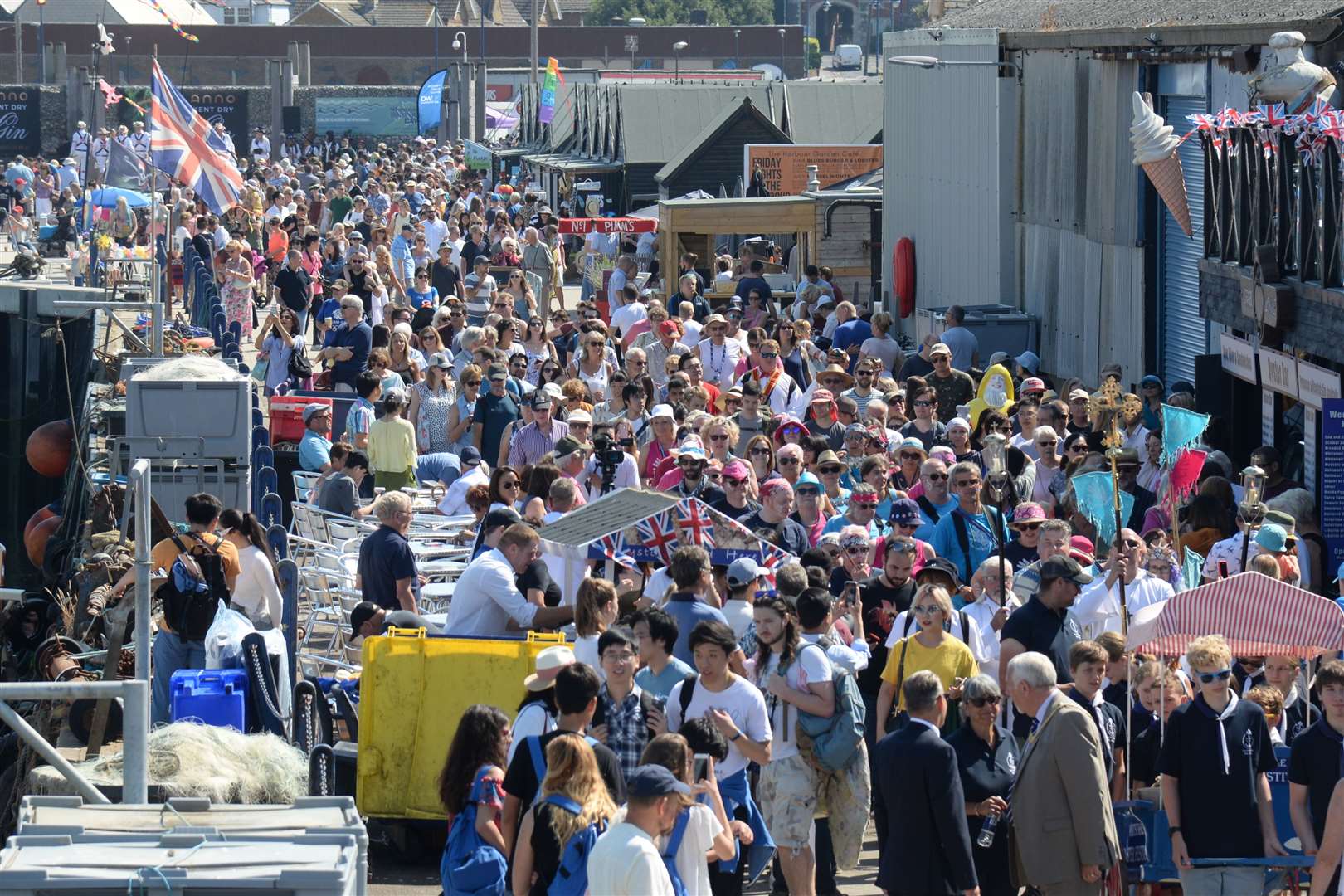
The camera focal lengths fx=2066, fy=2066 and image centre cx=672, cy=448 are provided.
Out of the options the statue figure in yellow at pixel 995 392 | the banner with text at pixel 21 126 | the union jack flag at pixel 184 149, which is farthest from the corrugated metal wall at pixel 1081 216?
the banner with text at pixel 21 126

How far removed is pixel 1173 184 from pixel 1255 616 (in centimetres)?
913

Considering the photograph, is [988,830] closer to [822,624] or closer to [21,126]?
[822,624]

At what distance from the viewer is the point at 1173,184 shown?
16.8 m

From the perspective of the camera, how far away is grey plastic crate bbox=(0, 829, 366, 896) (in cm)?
495

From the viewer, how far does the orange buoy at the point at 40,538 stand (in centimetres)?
1970

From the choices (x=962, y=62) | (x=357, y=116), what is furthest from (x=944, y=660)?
(x=357, y=116)

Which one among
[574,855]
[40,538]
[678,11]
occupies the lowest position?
[40,538]

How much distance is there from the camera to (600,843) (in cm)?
585

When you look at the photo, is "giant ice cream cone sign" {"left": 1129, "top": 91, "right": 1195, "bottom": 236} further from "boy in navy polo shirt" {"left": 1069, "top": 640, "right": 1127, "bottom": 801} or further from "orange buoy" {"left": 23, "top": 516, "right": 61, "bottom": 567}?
"orange buoy" {"left": 23, "top": 516, "right": 61, "bottom": 567}

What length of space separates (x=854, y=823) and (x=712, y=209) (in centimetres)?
1905

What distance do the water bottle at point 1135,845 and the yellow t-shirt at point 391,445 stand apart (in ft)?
25.3

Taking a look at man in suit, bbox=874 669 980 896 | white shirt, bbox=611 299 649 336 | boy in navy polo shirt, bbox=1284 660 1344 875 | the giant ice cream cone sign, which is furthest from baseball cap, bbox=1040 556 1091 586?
white shirt, bbox=611 299 649 336

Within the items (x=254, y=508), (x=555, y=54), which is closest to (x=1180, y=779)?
(x=254, y=508)

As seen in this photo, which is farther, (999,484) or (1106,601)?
(999,484)
